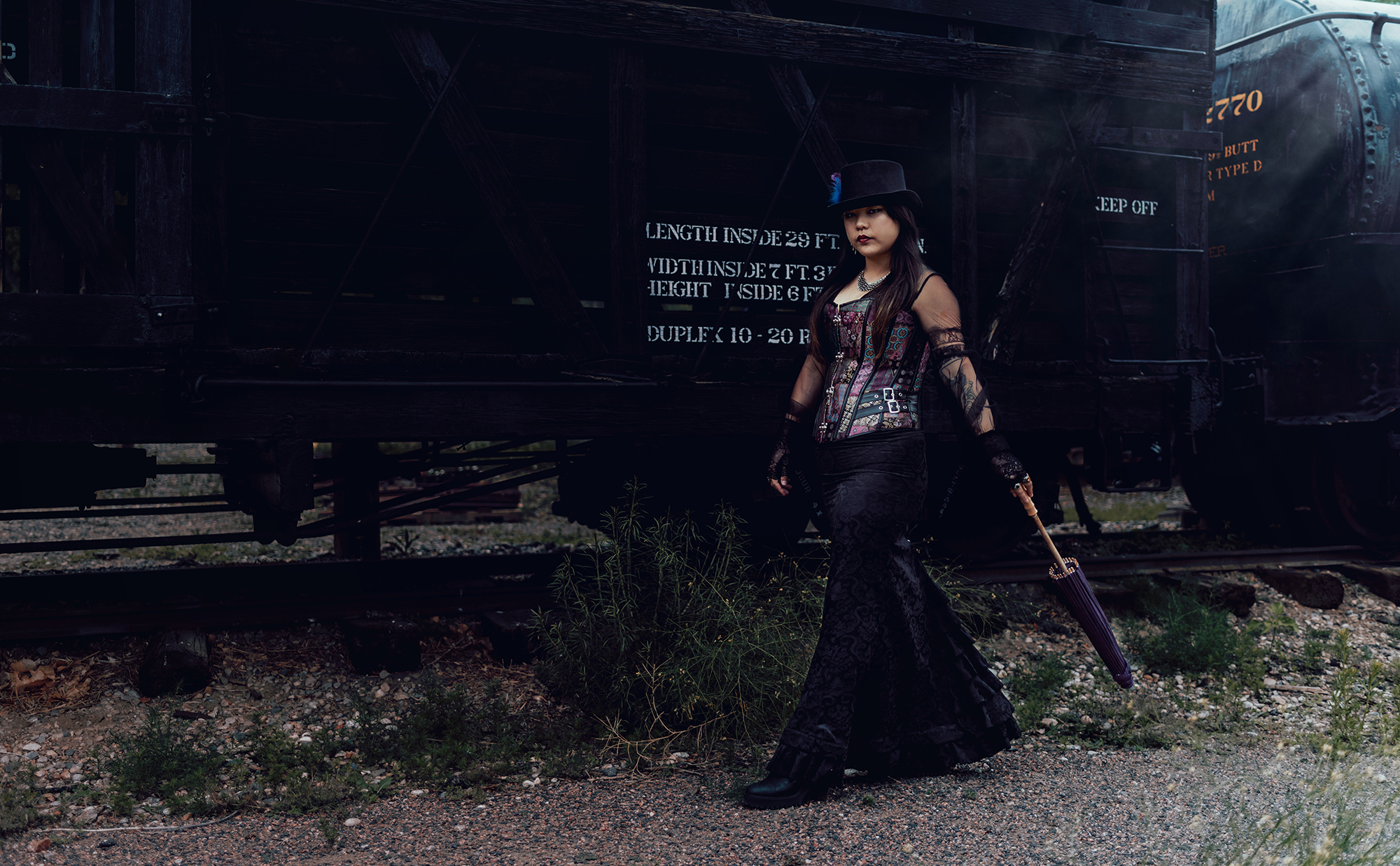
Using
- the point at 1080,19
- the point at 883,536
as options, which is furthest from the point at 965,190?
the point at 883,536

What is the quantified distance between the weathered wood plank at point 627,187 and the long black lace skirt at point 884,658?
1741mm

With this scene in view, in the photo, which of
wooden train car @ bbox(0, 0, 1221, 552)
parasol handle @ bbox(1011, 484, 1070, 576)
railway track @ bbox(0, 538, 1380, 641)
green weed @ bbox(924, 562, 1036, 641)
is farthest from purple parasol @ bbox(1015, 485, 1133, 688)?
railway track @ bbox(0, 538, 1380, 641)

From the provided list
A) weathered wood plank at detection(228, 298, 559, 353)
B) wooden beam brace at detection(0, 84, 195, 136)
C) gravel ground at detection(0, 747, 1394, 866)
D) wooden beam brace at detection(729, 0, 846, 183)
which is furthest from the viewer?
wooden beam brace at detection(729, 0, 846, 183)

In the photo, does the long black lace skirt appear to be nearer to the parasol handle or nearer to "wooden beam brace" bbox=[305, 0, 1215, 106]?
the parasol handle

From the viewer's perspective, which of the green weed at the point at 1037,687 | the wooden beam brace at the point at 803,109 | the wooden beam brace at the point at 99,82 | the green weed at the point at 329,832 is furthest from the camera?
the wooden beam brace at the point at 803,109

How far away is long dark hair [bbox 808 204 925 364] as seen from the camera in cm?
346

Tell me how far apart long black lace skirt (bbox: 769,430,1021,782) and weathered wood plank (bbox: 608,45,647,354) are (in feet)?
5.71

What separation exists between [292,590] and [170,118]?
2740 mm

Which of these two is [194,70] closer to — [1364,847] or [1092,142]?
[1092,142]

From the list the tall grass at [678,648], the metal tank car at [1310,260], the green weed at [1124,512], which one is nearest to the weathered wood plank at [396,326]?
the tall grass at [678,648]

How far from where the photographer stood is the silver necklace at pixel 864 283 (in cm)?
355

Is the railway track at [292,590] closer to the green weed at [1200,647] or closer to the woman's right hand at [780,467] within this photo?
the green weed at [1200,647]

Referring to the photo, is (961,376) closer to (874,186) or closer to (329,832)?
(874,186)

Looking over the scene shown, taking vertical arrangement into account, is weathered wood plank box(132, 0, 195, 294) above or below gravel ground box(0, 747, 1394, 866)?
above
